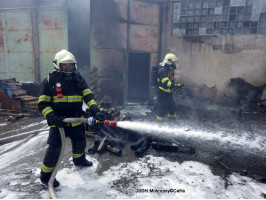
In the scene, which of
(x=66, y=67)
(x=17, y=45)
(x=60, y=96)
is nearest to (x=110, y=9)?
(x=17, y=45)

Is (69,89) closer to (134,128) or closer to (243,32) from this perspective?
(134,128)

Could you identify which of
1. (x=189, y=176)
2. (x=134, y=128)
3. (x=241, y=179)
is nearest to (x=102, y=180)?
(x=189, y=176)

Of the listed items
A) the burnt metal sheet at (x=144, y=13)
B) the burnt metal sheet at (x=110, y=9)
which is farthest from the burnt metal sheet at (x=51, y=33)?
the burnt metal sheet at (x=144, y=13)

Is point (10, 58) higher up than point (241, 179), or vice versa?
point (10, 58)

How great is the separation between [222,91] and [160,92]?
13.3 ft

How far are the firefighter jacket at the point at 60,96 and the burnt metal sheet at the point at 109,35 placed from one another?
17.0ft

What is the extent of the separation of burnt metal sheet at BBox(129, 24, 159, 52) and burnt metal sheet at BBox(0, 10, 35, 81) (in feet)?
17.8

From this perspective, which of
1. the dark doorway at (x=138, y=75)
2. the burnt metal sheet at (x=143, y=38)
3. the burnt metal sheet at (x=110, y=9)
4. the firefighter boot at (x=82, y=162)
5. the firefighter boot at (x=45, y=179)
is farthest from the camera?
the dark doorway at (x=138, y=75)

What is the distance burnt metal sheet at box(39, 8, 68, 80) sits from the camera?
9.33 meters

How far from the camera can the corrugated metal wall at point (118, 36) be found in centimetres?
817

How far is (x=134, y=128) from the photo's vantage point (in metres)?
5.59

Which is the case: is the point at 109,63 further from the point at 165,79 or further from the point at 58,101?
the point at 58,101

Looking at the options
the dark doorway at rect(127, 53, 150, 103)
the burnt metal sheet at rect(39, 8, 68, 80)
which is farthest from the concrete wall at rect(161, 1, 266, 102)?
the burnt metal sheet at rect(39, 8, 68, 80)

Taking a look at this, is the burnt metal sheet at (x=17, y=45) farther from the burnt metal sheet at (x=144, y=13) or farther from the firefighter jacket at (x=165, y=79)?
the firefighter jacket at (x=165, y=79)
